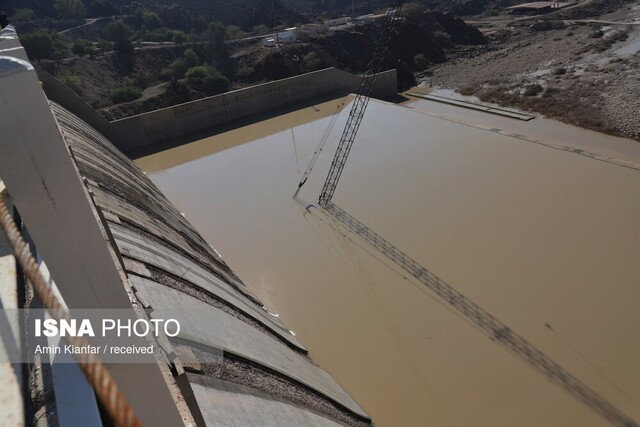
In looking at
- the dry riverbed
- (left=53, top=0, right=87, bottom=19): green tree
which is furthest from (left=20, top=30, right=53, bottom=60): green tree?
the dry riverbed

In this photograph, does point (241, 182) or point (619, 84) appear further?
point (619, 84)

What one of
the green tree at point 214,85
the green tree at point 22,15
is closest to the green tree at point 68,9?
the green tree at point 22,15

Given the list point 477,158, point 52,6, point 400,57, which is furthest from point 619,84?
point 52,6

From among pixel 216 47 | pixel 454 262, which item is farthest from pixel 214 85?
pixel 454 262

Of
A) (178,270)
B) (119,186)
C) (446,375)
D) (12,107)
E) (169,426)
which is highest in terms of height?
(119,186)

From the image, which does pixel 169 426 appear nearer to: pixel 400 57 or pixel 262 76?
pixel 262 76

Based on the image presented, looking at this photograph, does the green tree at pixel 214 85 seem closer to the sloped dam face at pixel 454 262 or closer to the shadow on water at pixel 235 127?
the shadow on water at pixel 235 127

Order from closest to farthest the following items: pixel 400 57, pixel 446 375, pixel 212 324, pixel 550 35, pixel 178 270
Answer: pixel 212 324 → pixel 178 270 → pixel 446 375 → pixel 400 57 → pixel 550 35

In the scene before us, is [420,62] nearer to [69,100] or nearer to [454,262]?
A: [69,100]
